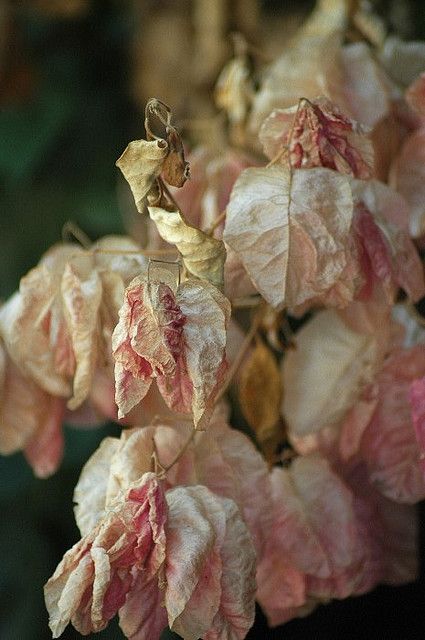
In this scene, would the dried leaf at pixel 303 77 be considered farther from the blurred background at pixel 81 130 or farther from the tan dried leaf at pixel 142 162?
the blurred background at pixel 81 130

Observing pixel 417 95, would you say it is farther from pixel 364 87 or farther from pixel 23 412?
pixel 23 412

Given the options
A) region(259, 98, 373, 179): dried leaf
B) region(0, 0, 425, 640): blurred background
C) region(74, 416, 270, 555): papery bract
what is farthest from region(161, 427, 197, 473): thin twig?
region(0, 0, 425, 640): blurred background

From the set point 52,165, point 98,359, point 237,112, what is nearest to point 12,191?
point 52,165

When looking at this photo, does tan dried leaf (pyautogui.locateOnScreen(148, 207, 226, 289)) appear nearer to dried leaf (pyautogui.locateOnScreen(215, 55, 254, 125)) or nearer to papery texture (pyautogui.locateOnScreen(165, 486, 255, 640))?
papery texture (pyautogui.locateOnScreen(165, 486, 255, 640))

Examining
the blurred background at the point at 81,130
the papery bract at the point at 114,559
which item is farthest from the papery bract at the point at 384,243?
the blurred background at the point at 81,130

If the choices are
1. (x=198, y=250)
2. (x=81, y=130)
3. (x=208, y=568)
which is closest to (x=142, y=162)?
(x=198, y=250)

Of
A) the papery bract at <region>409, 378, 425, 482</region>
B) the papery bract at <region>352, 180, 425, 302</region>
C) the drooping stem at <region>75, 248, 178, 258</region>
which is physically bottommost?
the papery bract at <region>409, 378, 425, 482</region>

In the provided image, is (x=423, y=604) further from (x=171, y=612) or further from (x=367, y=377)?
(x=171, y=612)

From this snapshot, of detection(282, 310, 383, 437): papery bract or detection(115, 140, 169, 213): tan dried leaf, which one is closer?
detection(115, 140, 169, 213): tan dried leaf
